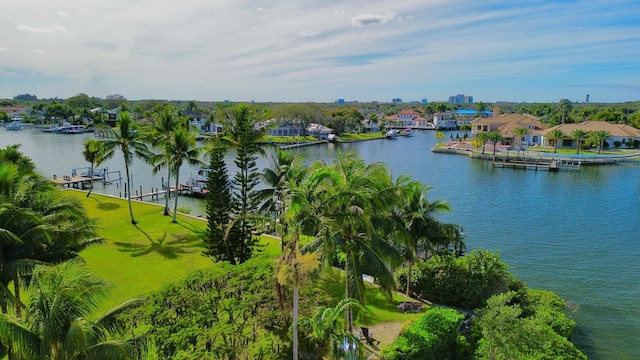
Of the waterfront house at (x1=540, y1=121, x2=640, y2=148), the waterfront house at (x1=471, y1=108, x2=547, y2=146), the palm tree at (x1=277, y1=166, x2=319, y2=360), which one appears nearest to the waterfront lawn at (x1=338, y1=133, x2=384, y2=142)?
the waterfront house at (x1=471, y1=108, x2=547, y2=146)

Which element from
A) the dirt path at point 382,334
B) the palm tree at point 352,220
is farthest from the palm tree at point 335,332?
the dirt path at point 382,334

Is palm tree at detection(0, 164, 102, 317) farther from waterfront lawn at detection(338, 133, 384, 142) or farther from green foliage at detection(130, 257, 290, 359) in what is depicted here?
waterfront lawn at detection(338, 133, 384, 142)

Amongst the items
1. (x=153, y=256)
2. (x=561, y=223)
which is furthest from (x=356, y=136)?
(x=153, y=256)

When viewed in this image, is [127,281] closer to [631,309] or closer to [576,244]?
[631,309]

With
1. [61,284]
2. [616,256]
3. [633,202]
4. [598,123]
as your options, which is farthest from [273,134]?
[61,284]

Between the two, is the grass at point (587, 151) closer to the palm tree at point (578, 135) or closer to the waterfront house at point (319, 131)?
the palm tree at point (578, 135)

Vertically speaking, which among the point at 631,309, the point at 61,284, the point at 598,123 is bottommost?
the point at 631,309
